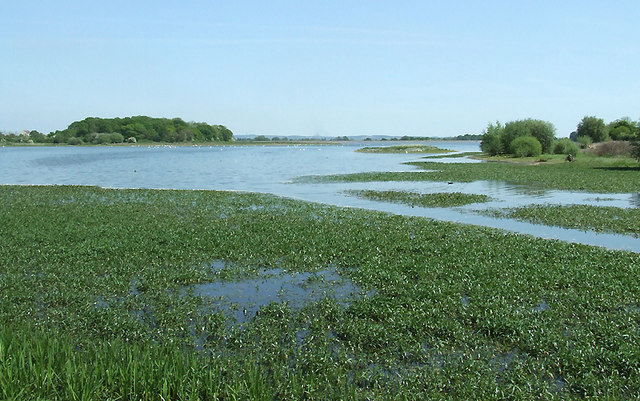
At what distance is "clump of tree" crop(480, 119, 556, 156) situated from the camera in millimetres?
87562

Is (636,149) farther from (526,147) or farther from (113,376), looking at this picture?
(113,376)

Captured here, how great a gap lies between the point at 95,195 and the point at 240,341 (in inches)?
1217

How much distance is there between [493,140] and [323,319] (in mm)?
96301

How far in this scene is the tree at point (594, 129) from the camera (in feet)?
424

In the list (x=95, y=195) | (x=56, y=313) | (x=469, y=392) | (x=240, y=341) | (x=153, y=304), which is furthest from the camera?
(x=95, y=195)

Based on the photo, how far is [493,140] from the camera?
101 metres

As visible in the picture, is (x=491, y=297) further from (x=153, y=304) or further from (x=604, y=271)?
(x=153, y=304)

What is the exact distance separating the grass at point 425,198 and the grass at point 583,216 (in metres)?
4.24

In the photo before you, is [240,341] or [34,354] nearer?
[34,354]

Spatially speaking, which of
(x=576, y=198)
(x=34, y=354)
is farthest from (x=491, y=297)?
(x=576, y=198)

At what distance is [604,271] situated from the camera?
50.7 feet

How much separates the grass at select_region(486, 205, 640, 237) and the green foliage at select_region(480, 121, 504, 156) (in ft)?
236

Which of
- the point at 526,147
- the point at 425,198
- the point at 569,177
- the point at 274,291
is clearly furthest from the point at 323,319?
the point at 526,147

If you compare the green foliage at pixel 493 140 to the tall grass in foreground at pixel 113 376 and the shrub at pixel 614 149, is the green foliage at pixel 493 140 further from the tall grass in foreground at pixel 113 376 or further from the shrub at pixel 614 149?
the tall grass in foreground at pixel 113 376
